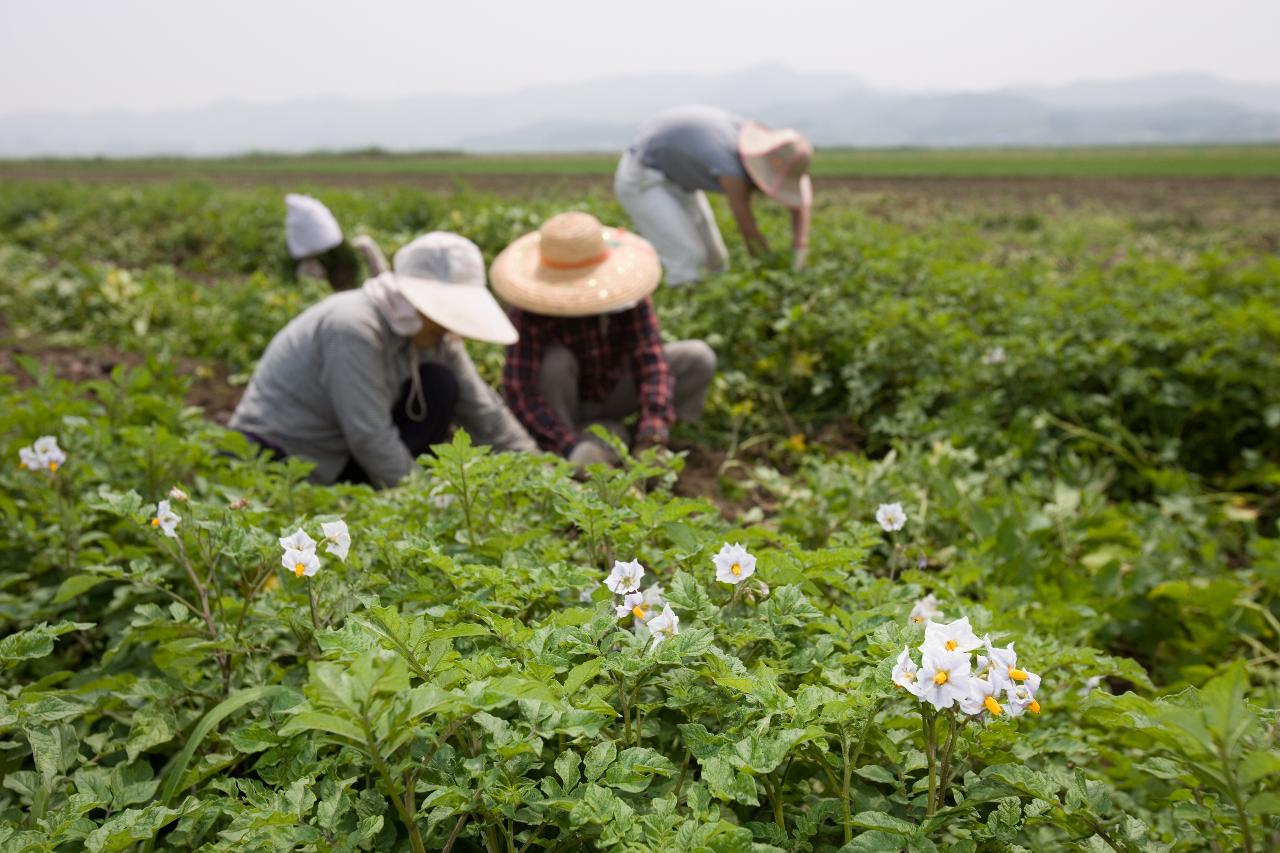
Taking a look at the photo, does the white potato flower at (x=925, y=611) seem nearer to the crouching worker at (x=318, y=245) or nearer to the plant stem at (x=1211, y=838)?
the plant stem at (x=1211, y=838)

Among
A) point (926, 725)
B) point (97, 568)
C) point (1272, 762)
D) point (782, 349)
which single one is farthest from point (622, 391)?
point (1272, 762)

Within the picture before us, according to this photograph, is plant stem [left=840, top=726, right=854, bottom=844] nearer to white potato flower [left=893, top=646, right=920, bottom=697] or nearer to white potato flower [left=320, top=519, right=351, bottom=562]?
white potato flower [left=893, top=646, right=920, bottom=697]

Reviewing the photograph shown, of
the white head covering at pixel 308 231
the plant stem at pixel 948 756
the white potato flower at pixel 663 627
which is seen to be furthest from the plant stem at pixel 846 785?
the white head covering at pixel 308 231

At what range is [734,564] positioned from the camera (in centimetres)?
150

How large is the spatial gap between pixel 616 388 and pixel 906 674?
9.78 feet

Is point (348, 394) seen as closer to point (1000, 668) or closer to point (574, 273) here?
point (574, 273)

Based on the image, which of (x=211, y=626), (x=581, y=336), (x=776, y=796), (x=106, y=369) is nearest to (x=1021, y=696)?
(x=776, y=796)

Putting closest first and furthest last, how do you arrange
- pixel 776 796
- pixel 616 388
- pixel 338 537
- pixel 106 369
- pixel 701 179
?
1. pixel 776 796
2. pixel 338 537
3. pixel 616 388
4. pixel 701 179
5. pixel 106 369

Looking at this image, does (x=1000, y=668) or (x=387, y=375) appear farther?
(x=387, y=375)

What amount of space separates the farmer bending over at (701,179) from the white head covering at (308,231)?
1856 millimetres

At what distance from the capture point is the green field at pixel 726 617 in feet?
3.89

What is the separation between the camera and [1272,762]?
920 mm

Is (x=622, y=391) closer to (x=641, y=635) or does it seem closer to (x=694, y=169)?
(x=694, y=169)

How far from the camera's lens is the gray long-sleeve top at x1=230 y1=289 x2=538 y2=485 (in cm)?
326
